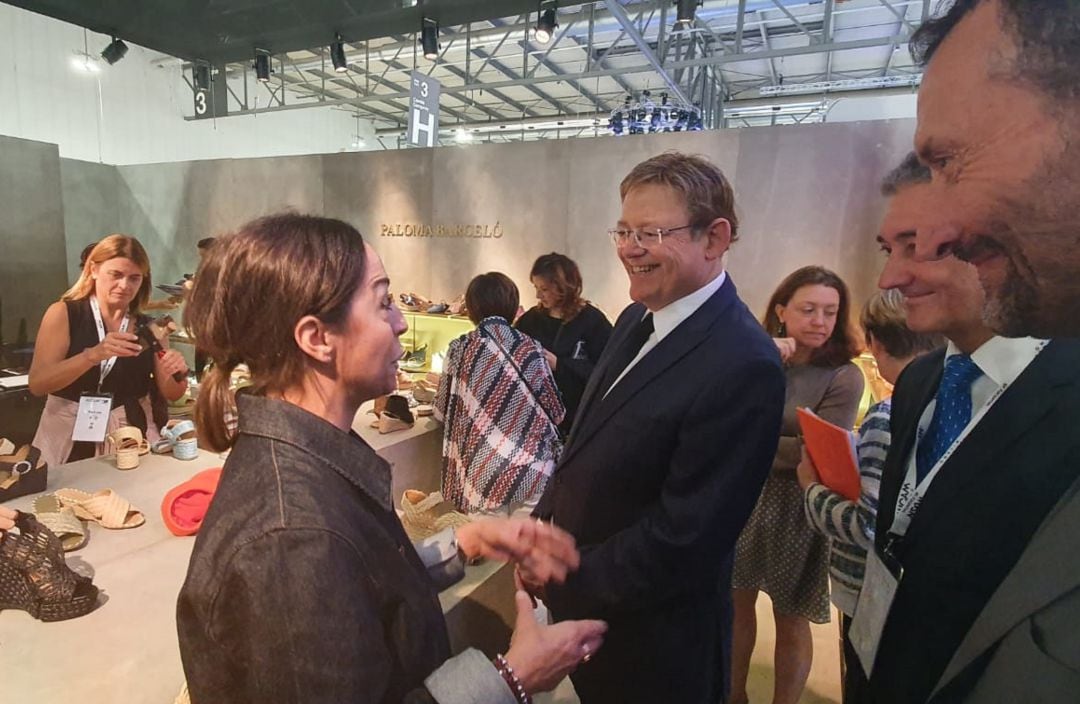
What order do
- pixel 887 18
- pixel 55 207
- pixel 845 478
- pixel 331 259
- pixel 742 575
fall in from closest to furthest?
pixel 331 259
pixel 845 478
pixel 742 575
pixel 887 18
pixel 55 207

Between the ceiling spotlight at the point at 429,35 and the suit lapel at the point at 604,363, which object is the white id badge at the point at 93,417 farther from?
the ceiling spotlight at the point at 429,35

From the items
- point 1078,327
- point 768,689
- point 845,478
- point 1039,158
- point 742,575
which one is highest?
point 1039,158

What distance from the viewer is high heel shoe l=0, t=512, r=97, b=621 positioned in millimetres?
1291

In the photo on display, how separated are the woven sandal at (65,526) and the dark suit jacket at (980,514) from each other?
2026mm

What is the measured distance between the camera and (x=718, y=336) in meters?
1.23

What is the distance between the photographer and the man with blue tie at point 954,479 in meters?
0.83

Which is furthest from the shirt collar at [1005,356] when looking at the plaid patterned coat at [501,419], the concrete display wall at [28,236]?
the concrete display wall at [28,236]

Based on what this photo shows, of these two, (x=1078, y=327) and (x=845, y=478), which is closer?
(x=1078, y=327)

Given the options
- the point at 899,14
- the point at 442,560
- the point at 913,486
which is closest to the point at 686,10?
the point at 899,14

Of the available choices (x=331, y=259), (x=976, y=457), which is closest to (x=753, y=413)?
(x=976, y=457)

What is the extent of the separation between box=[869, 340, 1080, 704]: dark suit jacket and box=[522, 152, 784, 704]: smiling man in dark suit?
0.32m

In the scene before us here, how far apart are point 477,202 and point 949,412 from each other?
622 cm

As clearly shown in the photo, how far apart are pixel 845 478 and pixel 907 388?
0.29 meters

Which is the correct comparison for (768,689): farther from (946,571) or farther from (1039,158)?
(1039,158)
